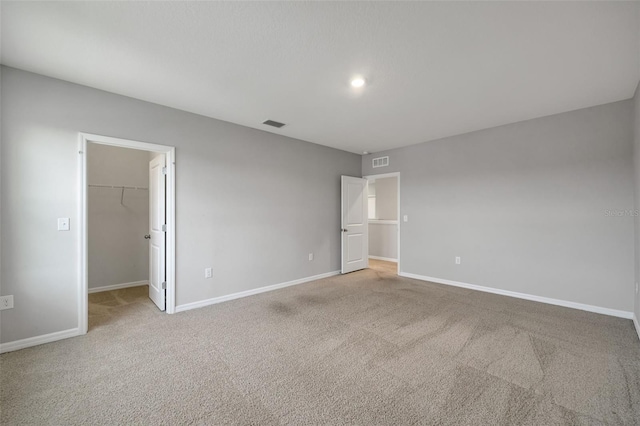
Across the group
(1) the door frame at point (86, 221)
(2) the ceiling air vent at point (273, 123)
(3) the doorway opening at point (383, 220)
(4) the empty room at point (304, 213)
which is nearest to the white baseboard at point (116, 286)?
(4) the empty room at point (304, 213)

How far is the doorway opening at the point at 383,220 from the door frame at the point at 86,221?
15.4ft

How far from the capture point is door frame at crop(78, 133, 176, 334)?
273 centimetres

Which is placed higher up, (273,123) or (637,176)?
(273,123)

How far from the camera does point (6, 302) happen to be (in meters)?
2.40

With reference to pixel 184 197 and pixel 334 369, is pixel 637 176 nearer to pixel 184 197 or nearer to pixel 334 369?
pixel 334 369

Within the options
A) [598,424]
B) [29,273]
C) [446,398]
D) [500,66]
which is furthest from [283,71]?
[598,424]

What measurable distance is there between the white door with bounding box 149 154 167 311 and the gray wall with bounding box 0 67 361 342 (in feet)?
0.66

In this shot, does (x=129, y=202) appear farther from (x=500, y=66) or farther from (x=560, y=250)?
(x=560, y=250)

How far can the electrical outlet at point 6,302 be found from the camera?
2375 millimetres

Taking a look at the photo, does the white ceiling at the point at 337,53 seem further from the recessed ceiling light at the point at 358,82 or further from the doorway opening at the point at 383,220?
the doorway opening at the point at 383,220

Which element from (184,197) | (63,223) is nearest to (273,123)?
(184,197)

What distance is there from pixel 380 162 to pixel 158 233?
4.21 meters

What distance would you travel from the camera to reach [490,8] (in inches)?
67.2

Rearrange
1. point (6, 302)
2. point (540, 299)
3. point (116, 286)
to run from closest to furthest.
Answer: point (6, 302), point (540, 299), point (116, 286)
